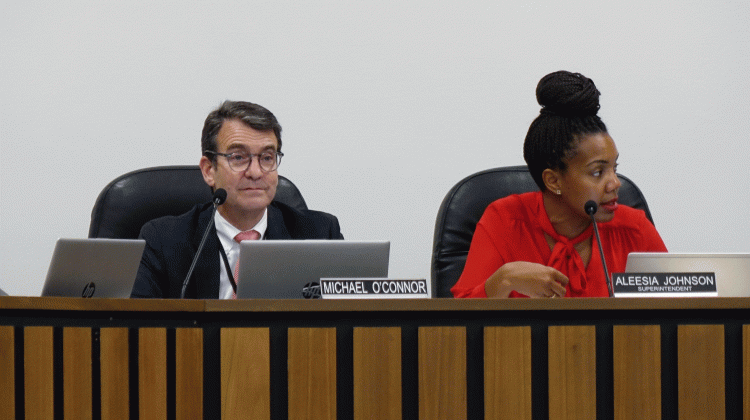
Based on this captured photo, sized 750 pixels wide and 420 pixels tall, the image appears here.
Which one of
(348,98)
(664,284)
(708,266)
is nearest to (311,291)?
(664,284)

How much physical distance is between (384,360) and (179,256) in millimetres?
1009

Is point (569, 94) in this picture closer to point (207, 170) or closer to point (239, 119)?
point (239, 119)

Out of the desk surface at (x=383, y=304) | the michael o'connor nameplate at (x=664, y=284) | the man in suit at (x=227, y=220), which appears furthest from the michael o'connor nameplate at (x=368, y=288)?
the man in suit at (x=227, y=220)

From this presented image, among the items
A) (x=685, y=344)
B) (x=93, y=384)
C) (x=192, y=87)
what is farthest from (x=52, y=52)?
(x=685, y=344)

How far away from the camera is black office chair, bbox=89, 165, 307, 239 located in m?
2.11

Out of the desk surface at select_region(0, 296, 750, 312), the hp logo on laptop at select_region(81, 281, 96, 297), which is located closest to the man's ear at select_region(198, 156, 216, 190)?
the hp logo on laptop at select_region(81, 281, 96, 297)

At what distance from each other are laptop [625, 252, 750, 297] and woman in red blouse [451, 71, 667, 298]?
1.15 ft

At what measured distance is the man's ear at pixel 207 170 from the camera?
2127 mm

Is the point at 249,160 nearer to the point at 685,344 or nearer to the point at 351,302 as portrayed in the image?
the point at 351,302

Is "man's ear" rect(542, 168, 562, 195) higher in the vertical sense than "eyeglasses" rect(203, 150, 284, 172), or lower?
lower

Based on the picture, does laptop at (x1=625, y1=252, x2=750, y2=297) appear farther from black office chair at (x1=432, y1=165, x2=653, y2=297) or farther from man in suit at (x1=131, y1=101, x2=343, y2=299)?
man in suit at (x1=131, y1=101, x2=343, y2=299)

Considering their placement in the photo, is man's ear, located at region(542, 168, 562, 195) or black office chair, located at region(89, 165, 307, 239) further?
black office chair, located at region(89, 165, 307, 239)

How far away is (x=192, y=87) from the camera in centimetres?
268

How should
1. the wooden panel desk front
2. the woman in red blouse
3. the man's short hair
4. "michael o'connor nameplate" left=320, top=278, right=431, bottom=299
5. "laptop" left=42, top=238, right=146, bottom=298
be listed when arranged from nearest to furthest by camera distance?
the wooden panel desk front < "michael o'connor nameplate" left=320, top=278, right=431, bottom=299 < "laptop" left=42, top=238, right=146, bottom=298 < the woman in red blouse < the man's short hair
